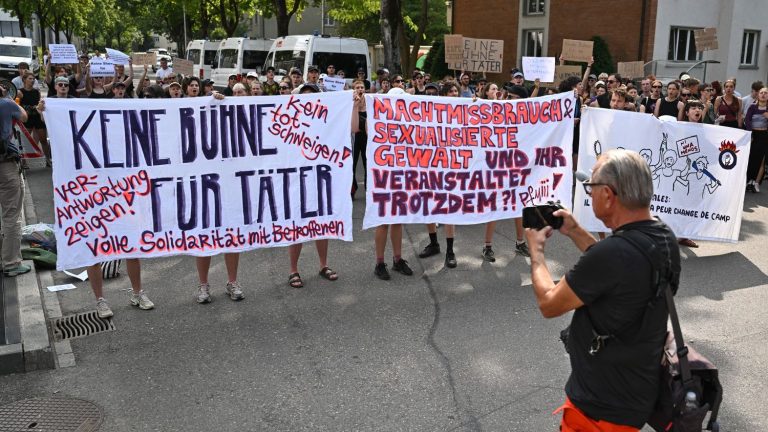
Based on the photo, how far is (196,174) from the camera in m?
5.73

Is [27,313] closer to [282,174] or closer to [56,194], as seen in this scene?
[56,194]

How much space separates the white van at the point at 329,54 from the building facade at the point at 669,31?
35.0 ft

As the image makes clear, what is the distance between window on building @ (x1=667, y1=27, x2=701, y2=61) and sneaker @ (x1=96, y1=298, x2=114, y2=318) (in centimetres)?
2360

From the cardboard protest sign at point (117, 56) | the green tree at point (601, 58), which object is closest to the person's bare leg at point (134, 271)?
the cardboard protest sign at point (117, 56)

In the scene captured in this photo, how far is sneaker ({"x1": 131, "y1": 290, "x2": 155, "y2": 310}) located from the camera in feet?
19.2

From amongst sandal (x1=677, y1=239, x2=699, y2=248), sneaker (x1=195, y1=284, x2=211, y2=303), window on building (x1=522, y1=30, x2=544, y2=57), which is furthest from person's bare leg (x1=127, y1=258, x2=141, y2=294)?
window on building (x1=522, y1=30, x2=544, y2=57)

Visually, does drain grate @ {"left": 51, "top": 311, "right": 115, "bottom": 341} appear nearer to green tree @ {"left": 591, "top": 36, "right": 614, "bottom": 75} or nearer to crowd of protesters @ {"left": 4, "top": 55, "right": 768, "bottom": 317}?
crowd of protesters @ {"left": 4, "top": 55, "right": 768, "bottom": 317}

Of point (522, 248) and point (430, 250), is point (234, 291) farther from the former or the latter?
point (522, 248)

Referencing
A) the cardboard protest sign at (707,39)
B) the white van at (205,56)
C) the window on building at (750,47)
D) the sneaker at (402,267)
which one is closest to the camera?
the sneaker at (402,267)

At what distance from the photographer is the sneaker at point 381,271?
6688mm

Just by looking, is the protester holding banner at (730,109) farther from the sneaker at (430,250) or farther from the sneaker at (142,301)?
the sneaker at (142,301)

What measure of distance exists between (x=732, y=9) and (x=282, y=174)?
2382 cm

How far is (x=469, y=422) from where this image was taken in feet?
13.3

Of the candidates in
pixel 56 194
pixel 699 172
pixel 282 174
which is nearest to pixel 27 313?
pixel 56 194
